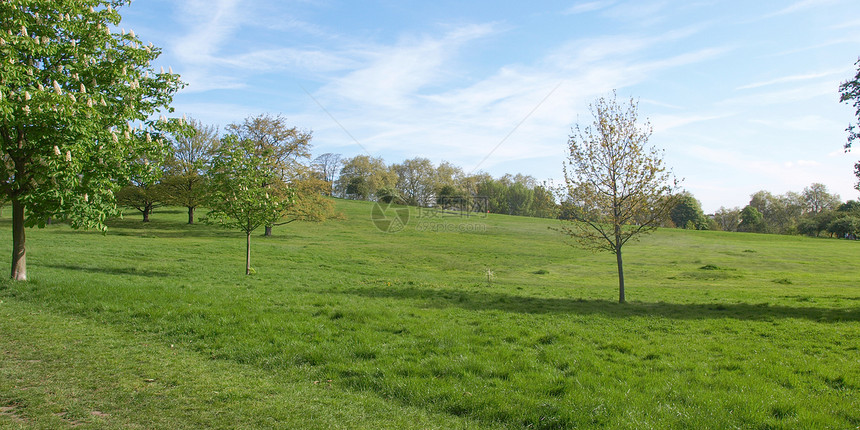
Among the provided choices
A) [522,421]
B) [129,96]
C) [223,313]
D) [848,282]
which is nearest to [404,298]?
[223,313]

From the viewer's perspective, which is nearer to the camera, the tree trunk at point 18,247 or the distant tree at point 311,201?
the tree trunk at point 18,247

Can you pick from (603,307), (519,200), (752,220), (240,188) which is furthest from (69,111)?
(752,220)

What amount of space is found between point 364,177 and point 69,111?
96.9 metres

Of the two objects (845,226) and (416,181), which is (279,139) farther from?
(845,226)

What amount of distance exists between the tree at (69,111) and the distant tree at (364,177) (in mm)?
80481

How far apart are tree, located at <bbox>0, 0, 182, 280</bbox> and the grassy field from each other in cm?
303

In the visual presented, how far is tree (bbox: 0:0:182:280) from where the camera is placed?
1282cm

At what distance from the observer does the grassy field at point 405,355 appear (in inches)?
249

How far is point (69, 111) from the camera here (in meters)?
12.7

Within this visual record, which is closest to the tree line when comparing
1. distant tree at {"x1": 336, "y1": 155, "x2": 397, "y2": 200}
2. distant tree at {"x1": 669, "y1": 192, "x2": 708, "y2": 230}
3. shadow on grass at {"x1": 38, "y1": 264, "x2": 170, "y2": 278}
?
distant tree at {"x1": 336, "y1": 155, "x2": 397, "y2": 200}

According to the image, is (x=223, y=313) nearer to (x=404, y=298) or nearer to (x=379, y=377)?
(x=379, y=377)

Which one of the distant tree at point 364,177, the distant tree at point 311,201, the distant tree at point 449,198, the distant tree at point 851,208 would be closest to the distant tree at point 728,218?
the distant tree at point 851,208

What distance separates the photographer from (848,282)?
27.7 meters

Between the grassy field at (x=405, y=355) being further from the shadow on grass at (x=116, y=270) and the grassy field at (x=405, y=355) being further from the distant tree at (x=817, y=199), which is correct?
the distant tree at (x=817, y=199)
